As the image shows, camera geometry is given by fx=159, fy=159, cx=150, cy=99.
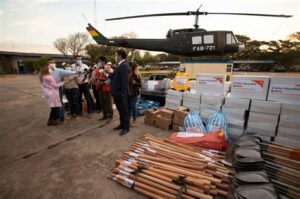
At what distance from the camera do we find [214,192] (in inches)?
75.5

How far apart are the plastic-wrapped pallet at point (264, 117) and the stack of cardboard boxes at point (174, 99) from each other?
67.2 inches

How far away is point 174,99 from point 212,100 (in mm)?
1087

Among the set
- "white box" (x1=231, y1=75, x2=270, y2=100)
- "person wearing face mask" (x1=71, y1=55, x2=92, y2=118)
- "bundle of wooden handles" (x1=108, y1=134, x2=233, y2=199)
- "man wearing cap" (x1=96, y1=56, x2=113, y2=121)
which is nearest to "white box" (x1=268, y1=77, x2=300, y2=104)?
"white box" (x1=231, y1=75, x2=270, y2=100)

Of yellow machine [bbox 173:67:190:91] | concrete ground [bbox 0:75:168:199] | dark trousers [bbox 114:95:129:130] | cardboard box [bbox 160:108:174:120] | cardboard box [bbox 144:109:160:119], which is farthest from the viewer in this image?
yellow machine [bbox 173:67:190:91]

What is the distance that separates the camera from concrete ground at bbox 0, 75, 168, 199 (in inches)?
83.2

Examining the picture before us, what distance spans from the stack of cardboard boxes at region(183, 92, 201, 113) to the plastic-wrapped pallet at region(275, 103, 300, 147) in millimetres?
1644

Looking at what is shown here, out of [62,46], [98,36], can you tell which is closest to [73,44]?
[62,46]

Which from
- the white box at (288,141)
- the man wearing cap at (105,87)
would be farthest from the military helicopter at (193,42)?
the white box at (288,141)

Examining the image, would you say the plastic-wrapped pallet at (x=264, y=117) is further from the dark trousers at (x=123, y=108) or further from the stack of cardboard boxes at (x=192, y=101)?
the dark trousers at (x=123, y=108)

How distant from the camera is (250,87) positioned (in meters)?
3.30

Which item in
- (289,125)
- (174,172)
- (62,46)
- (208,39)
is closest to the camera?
(174,172)

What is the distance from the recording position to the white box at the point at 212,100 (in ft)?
11.9

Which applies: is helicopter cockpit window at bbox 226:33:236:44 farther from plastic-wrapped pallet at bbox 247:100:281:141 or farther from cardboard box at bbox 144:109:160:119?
cardboard box at bbox 144:109:160:119

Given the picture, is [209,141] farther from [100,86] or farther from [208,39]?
[208,39]
